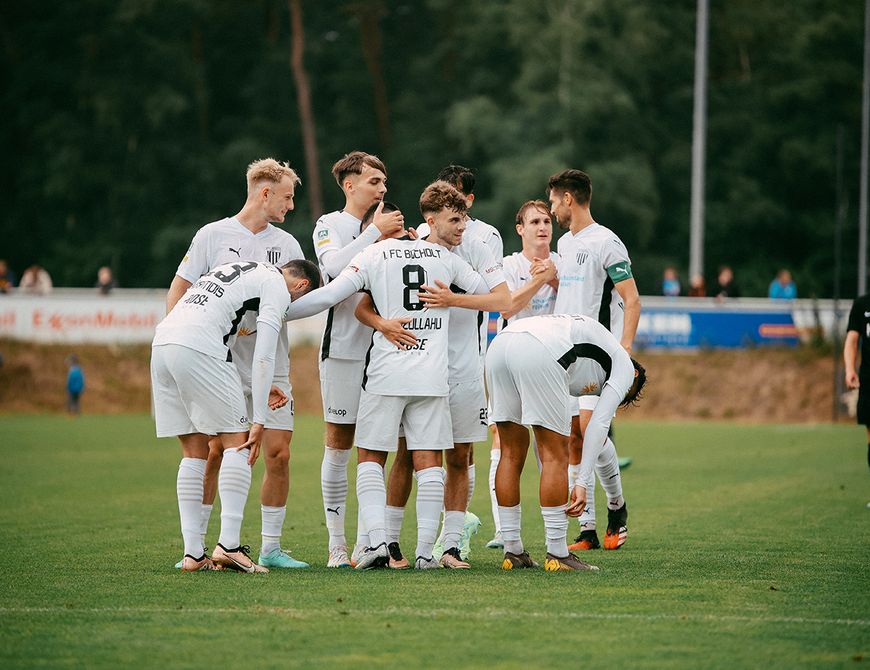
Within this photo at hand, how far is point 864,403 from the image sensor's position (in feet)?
41.5

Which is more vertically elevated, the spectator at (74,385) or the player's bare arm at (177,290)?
the player's bare arm at (177,290)

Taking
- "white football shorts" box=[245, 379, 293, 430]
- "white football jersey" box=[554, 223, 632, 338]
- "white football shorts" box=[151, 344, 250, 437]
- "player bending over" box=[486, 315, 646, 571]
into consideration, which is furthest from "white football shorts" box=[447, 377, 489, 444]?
"white football jersey" box=[554, 223, 632, 338]

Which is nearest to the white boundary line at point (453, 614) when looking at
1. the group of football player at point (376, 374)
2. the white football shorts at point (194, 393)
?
the group of football player at point (376, 374)

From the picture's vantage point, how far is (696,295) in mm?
33375

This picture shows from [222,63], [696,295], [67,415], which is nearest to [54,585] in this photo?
[67,415]

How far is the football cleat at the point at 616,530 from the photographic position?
31.6 ft

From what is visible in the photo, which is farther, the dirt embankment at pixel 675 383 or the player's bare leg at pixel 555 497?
the dirt embankment at pixel 675 383

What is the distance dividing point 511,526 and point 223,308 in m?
2.14

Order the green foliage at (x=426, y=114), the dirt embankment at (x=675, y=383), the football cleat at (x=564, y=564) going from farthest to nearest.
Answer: the green foliage at (x=426, y=114) < the dirt embankment at (x=675, y=383) < the football cleat at (x=564, y=564)

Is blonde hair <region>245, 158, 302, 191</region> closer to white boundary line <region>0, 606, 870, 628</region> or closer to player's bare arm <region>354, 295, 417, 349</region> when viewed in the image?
player's bare arm <region>354, 295, 417, 349</region>

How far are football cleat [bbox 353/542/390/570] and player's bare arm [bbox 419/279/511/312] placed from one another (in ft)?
4.85

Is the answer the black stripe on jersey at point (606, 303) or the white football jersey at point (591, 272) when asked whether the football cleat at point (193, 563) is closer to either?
the white football jersey at point (591, 272)

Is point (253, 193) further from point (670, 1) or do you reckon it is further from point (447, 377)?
point (670, 1)

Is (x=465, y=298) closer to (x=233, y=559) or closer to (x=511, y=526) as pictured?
(x=511, y=526)
